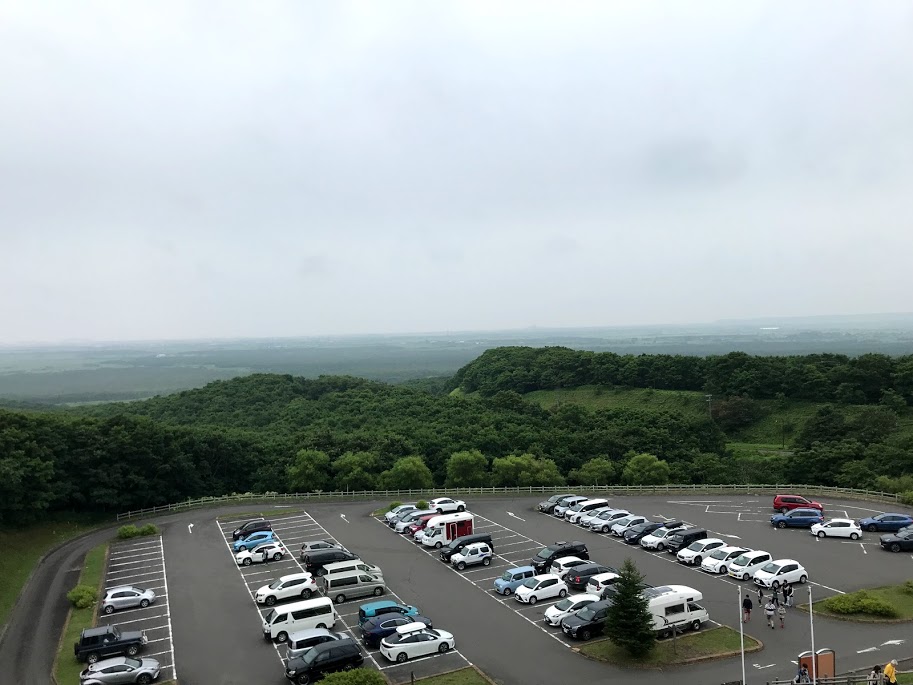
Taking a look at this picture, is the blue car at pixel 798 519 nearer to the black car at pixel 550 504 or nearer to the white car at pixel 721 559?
the white car at pixel 721 559

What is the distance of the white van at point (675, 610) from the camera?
893 inches

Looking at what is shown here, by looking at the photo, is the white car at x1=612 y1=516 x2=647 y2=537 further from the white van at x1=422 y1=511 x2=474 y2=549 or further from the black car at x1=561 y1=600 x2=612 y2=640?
the black car at x1=561 y1=600 x2=612 y2=640

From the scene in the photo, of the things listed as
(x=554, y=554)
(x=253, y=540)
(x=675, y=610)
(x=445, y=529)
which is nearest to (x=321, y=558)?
(x=253, y=540)

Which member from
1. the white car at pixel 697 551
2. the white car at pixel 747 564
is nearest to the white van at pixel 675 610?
the white car at pixel 747 564

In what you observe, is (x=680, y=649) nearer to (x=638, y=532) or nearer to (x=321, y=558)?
(x=638, y=532)

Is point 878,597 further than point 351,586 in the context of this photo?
No

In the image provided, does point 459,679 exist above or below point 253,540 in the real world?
below

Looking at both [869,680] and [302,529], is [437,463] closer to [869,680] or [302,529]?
[302,529]

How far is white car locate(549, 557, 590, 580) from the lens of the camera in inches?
1124

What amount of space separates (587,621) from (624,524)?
1373cm

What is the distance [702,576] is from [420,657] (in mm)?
13953

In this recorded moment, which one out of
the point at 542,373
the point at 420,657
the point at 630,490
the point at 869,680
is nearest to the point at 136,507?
the point at 420,657

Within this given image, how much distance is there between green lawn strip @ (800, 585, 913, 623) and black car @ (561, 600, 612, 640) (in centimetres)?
828

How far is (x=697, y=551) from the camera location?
30.5 metres
